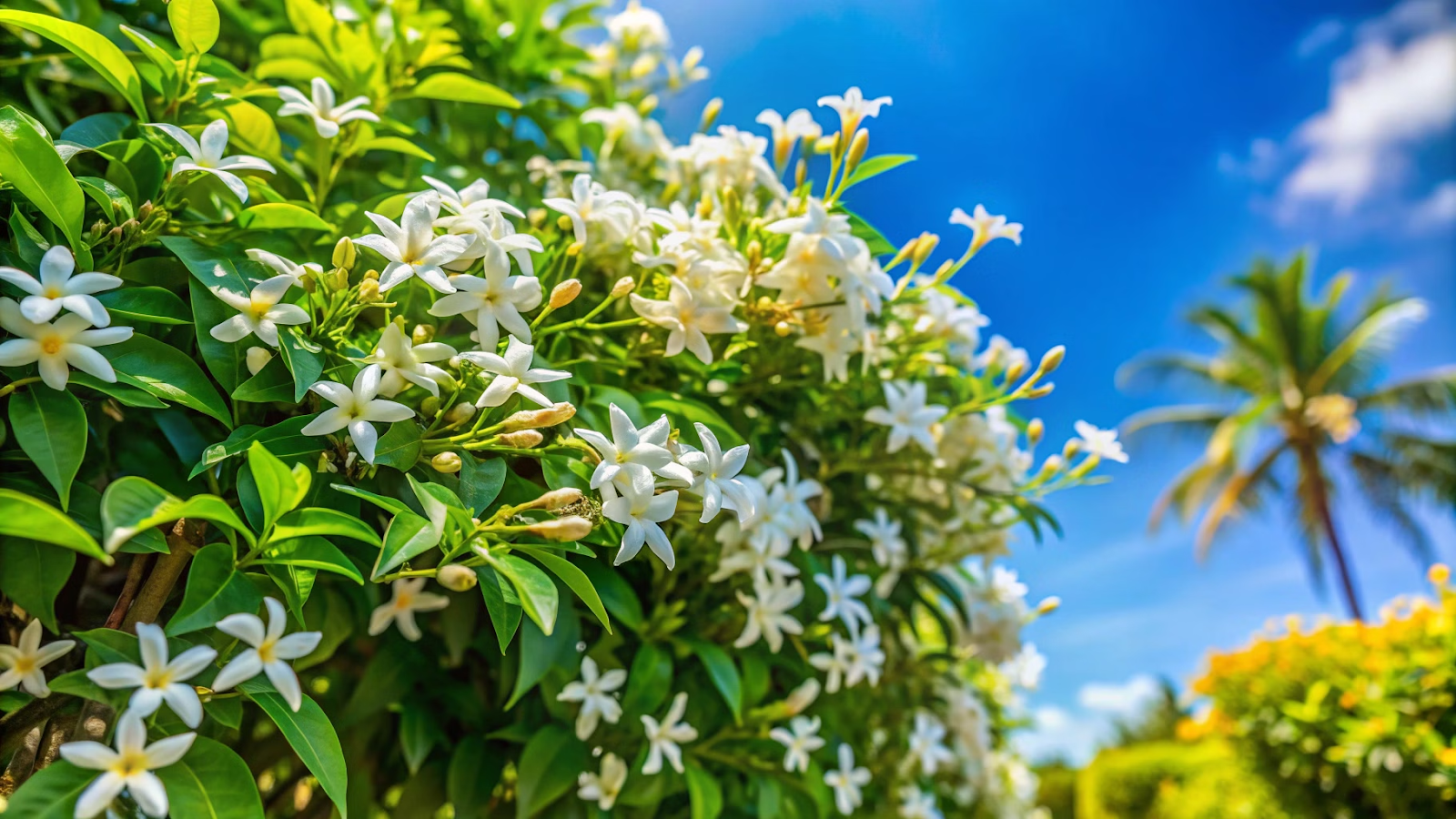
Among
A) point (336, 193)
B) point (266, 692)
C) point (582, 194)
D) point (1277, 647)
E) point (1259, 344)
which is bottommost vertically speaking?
point (266, 692)

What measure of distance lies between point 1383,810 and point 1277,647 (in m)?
0.78

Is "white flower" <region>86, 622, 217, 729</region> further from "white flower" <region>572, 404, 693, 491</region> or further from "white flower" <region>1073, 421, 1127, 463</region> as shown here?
"white flower" <region>1073, 421, 1127, 463</region>

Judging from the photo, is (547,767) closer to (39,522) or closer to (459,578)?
(459,578)

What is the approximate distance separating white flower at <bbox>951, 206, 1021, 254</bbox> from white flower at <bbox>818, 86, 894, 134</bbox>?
19 centimetres

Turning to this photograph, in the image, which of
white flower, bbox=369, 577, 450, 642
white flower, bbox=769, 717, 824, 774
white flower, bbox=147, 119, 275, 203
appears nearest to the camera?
white flower, bbox=147, 119, 275, 203

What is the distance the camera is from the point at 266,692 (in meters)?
0.66

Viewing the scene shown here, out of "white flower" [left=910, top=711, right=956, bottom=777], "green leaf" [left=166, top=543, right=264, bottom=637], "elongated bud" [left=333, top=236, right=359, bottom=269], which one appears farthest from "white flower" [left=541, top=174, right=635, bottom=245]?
"white flower" [left=910, top=711, right=956, bottom=777]

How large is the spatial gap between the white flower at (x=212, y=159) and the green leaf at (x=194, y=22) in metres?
0.13

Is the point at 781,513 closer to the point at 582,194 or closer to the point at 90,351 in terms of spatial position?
the point at 582,194

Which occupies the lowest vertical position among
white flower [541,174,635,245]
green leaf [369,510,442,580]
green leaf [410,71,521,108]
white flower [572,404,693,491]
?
green leaf [369,510,442,580]

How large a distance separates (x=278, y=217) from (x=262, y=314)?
181 mm

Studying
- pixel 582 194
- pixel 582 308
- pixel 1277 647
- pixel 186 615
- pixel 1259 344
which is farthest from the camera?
pixel 1259 344

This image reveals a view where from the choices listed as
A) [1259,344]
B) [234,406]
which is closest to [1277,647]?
[234,406]

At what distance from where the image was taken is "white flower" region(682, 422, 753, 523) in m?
0.73
